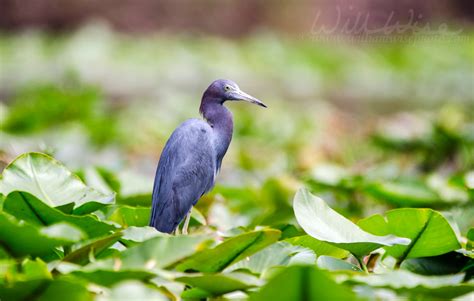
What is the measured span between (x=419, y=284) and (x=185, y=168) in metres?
0.76

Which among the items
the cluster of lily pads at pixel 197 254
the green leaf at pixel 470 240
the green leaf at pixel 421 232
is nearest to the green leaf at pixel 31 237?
the cluster of lily pads at pixel 197 254

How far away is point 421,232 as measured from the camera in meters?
1.57

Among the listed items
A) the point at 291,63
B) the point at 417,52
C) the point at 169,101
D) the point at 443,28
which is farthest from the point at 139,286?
the point at 417,52

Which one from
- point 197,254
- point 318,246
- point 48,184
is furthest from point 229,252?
point 48,184

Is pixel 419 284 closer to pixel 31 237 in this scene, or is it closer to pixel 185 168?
pixel 31 237

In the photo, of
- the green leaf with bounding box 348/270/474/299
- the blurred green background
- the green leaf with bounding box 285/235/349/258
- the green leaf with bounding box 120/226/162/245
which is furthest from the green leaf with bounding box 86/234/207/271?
the blurred green background

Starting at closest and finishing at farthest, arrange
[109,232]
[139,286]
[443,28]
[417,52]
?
[139,286] → [109,232] → [443,28] → [417,52]

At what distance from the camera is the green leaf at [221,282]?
1.29 meters

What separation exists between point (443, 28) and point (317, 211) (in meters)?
4.89

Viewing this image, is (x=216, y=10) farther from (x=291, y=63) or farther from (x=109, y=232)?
(x=109, y=232)

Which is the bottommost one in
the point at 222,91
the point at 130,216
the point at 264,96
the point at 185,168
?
the point at 264,96

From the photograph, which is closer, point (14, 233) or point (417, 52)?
point (14, 233)

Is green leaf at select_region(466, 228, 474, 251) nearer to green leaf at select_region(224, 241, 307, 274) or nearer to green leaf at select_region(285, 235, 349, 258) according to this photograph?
green leaf at select_region(285, 235, 349, 258)

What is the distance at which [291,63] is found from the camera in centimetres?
827
